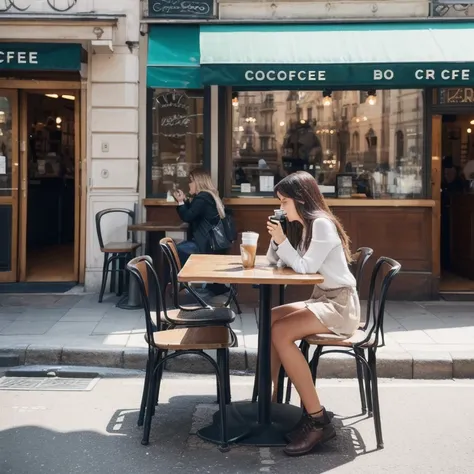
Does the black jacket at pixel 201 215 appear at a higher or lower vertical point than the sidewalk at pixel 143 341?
higher

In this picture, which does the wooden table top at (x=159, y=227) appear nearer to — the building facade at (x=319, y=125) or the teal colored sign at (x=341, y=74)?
the building facade at (x=319, y=125)

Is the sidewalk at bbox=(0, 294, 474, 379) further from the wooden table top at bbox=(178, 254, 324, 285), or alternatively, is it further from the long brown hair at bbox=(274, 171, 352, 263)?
the long brown hair at bbox=(274, 171, 352, 263)

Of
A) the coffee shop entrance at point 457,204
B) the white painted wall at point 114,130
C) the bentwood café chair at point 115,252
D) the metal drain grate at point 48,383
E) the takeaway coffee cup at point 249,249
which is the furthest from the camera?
the coffee shop entrance at point 457,204

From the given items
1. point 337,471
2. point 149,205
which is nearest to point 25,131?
point 149,205

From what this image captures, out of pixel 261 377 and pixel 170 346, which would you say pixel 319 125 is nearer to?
pixel 261 377

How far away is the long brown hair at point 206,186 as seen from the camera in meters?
8.26

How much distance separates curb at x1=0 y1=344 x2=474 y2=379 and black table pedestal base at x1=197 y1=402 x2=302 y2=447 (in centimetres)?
132

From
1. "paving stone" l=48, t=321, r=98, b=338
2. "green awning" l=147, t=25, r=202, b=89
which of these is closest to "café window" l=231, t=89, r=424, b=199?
"green awning" l=147, t=25, r=202, b=89

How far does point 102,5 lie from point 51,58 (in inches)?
41.1

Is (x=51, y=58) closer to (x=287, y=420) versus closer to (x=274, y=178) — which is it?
(x=274, y=178)

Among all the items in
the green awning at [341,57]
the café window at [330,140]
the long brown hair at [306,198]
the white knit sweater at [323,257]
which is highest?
the green awning at [341,57]

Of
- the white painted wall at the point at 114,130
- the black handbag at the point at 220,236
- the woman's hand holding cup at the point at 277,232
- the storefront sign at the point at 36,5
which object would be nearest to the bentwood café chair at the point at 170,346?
the woman's hand holding cup at the point at 277,232

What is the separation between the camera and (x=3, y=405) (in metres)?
5.39

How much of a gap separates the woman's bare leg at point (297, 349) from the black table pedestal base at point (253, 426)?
0.32m
